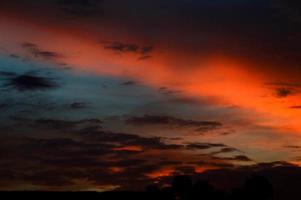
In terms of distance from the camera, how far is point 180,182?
A: 147 ft

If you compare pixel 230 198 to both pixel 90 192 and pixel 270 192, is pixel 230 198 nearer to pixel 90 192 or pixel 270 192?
pixel 270 192

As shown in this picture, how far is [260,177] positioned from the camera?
44969 millimetres

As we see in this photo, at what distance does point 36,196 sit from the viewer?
145ft

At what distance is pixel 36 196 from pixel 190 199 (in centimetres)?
851

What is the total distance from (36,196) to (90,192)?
311cm

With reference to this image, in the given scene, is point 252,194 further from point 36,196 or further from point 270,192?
point 36,196

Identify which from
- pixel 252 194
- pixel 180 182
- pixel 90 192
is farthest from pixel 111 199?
pixel 252 194

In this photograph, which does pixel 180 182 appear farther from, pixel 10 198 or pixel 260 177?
pixel 10 198

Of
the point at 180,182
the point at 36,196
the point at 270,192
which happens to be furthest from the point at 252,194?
the point at 36,196

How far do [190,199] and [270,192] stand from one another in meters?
4.42

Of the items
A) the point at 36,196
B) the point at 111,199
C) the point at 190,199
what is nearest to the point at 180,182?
the point at 190,199

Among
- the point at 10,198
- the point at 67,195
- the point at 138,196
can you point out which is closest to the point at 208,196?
the point at 138,196

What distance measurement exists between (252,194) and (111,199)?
789cm

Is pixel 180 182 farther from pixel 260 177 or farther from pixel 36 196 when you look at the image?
pixel 36 196
